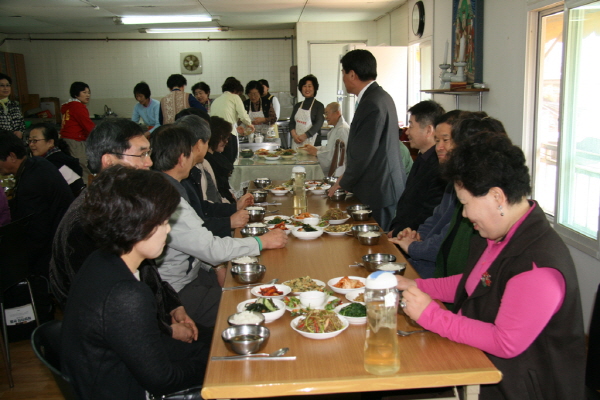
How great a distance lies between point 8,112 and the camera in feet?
21.3

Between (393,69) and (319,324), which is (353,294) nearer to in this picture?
(319,324)

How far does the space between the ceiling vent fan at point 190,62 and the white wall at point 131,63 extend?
99 millimetres

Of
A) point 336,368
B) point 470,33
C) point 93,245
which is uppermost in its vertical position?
point 470,33

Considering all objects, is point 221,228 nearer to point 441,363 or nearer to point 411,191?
point 411,191

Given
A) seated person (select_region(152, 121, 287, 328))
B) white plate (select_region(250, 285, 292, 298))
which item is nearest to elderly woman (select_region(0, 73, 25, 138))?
seated person (select_region(152, 121, 287, 328))

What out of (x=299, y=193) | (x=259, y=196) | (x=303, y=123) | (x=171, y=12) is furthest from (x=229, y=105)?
(x=299, y=193)

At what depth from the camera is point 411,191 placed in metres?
3.17

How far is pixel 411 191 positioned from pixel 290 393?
6.72 feet

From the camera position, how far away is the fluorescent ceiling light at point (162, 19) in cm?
Result: 872

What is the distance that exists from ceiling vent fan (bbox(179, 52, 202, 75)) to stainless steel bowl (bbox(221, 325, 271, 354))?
33.9 ft

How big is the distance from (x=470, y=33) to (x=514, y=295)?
14.6ft

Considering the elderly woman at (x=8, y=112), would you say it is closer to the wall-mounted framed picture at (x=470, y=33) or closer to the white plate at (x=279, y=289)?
the wall-mounted framed picture at (x=470, y=33)

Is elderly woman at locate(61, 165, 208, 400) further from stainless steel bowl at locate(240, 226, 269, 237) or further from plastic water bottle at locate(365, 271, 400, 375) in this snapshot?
stainless steel bowl at locate(240, 226, 269, 237)

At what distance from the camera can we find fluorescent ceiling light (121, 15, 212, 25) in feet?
28.6
